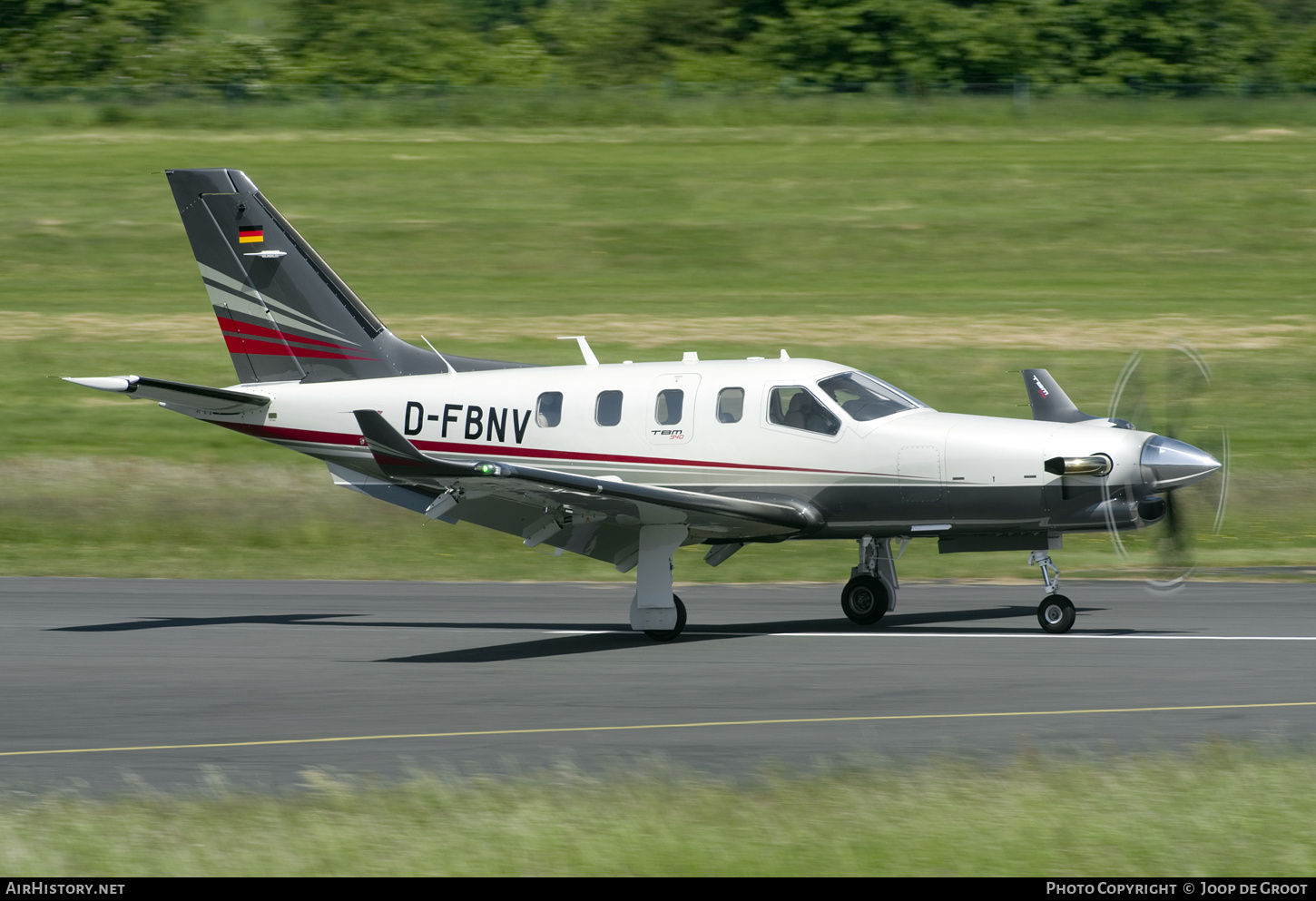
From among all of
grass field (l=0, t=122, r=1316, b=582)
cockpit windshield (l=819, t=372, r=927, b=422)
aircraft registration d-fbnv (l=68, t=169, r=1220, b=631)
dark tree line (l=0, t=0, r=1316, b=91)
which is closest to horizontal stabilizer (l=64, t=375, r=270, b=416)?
aircraft registration d-fbnv (l=68, t=169, r=1220, b=631)

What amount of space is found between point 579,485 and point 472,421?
278cm

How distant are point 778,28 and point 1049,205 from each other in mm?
20898

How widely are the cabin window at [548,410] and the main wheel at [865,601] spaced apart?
11.0 ft

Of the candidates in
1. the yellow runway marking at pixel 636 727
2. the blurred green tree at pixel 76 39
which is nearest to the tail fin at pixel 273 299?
the yellow runway marking at pixel 636 727

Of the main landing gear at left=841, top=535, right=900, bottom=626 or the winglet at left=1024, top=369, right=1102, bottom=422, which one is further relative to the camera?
the winglet at left=1024, top=369, right=1102, bottom=422

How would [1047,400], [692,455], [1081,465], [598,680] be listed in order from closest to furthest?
[598,680] → [1081,465] → [692,455] → [1047,400]

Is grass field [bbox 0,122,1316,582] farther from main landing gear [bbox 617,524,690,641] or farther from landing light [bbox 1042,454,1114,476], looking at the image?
landing light [bbox 1042,454,1114,476]

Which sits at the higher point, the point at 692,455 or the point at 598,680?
the point at 692,455

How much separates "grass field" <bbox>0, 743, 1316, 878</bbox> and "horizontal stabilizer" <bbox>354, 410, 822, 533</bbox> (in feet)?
14.9

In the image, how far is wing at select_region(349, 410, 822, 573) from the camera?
530 inches

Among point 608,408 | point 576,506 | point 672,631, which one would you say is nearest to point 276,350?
point 608,408

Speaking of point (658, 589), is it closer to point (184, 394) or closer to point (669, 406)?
point (669, 406)

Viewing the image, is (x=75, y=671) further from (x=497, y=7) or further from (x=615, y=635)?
(x=497, y=7)

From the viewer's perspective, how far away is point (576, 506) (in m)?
14.5
